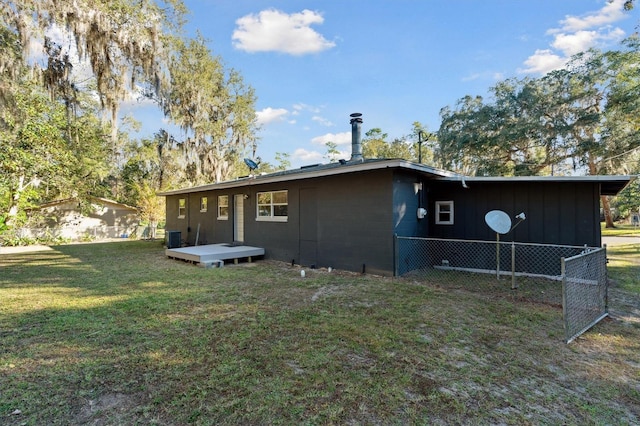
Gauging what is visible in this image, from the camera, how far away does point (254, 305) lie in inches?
192

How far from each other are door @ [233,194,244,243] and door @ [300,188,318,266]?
3.19 metres

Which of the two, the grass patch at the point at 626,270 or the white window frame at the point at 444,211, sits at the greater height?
the white window frame at the point at 444,211

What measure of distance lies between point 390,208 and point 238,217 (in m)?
6.30

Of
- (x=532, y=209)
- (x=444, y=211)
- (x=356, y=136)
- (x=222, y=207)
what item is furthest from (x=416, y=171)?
(x=222, y=207)

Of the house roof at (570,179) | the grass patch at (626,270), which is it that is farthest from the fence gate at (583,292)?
the house roof at (570,179)

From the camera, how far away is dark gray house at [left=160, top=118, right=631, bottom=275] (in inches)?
273

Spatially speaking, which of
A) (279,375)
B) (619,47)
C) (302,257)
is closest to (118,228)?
(302,257)

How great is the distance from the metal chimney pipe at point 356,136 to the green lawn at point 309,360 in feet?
14.8

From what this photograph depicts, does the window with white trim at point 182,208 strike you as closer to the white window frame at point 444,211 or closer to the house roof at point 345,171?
the house roof at point 345,171

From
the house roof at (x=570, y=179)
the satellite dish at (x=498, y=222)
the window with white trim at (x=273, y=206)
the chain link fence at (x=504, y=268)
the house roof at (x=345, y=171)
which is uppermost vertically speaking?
the house roof at (x=345, y=171)

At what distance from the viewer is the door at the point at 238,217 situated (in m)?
11.2

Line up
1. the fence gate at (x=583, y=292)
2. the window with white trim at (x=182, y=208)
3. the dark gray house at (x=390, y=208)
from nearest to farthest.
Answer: the fence gate at (x=583, y=292)
the dark gray house at (x=390, y=208)
the window with white trim at (x=182, y=208)

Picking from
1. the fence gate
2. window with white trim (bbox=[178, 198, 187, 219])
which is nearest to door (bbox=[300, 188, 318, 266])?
the fence gate

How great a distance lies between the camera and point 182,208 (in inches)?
592
